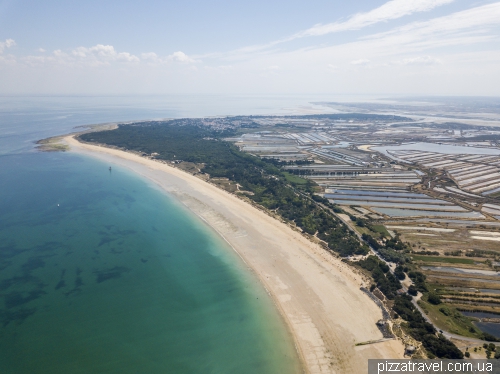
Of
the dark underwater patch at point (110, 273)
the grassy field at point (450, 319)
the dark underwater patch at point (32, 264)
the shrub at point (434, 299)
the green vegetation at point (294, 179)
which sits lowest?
the grassy field at point (450, 319)

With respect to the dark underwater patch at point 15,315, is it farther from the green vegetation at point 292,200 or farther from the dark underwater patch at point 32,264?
the green vegetation at point 292,200

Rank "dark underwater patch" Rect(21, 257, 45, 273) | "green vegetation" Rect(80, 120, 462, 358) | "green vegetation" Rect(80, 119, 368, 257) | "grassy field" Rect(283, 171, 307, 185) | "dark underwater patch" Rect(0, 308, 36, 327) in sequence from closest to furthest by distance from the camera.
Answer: "dark underwater patch" Rect(0, 308, 36, 327), "green vegetation" Rect(80, 120, 462, 358), "dark underwater patch" Rect(21, 257, 45, 273), "green vegetation" Rect(80, 119, 368, 257), "grassy field" Rect(283, 171, 307, 185)

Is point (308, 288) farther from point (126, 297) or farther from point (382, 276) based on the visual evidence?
point (126, 297)

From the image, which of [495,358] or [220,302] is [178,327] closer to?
[220,302]

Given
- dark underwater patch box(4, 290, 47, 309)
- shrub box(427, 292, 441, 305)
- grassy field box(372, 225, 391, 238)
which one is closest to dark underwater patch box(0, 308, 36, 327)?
dark underwater patch box(4, 290, 47, 309)

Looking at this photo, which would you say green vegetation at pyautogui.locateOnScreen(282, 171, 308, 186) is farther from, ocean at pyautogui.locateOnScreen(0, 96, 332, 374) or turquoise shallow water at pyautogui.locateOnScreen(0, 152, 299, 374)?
turquoise shallow water at pyautogui.locateOnScreen(0, 152, 299, 374)

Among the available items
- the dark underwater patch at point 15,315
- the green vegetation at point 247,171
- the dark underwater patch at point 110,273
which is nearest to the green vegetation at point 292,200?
the green vegetation at point 247,171
